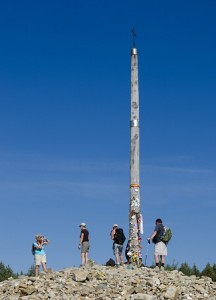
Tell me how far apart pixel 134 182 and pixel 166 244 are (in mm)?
3735

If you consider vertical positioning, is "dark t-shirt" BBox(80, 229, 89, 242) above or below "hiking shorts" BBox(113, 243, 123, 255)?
above

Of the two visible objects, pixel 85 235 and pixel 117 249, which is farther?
pixel 117 249

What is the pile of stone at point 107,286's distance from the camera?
91.4ft

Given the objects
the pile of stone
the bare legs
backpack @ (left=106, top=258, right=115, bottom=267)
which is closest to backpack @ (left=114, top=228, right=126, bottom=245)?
backpack @ (left=106, top=258, right=115, bottom=267)

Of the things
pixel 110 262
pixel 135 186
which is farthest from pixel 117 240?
pixel 135 186

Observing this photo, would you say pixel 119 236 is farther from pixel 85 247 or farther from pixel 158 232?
pixel 158 232

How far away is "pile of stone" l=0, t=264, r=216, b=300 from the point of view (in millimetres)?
27859

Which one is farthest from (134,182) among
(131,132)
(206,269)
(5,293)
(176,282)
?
(206,269)

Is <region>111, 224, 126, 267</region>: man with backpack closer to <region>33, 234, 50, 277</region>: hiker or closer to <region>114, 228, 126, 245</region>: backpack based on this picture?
<region>114, 228, 126, 245</region>: backpack

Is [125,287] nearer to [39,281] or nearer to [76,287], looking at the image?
[76,287]

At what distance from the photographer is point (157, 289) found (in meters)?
28.7

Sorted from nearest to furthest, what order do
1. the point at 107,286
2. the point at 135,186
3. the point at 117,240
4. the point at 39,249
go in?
the point at 107,286, the point at 39,249, the point at 117,240, the point at 135,186

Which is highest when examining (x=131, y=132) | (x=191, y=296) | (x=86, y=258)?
(x=131, y=132)

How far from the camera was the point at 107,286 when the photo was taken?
28.6m
